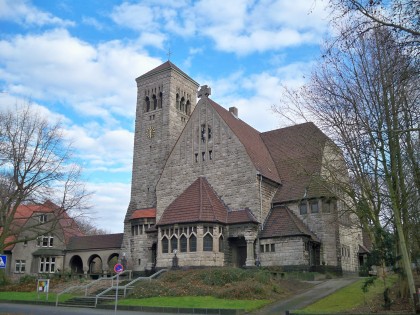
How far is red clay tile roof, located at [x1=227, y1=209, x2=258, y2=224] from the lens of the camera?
105ft

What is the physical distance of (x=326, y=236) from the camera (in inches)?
1278

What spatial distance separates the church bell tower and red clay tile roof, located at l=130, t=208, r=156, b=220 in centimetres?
10

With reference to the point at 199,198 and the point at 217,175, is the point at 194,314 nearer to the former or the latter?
the point at 199,198

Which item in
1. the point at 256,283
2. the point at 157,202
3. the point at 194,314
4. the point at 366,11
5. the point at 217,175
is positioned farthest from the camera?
the point at 157,202

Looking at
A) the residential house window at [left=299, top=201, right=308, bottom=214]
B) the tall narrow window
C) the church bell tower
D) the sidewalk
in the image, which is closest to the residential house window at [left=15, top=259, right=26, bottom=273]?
the church bell tower

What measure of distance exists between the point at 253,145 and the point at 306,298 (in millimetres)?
17651

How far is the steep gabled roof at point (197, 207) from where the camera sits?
3176 cm

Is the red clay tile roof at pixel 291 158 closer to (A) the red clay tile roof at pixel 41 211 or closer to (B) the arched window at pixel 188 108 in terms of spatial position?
(B) the arched window at pixel 188 108

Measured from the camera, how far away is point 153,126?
4450 cm

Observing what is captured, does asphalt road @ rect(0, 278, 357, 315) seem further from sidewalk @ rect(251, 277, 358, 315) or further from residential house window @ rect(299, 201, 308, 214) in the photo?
residential house window @ rect(299, 201, 308, 214)

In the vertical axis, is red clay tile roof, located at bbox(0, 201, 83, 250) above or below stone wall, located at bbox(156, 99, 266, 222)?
below

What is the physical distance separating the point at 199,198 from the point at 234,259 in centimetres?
535

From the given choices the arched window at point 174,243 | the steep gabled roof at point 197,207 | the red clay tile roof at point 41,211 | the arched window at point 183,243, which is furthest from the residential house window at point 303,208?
the red clay tile roof at point 41,211

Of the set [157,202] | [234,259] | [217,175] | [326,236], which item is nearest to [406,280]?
[326,236]
